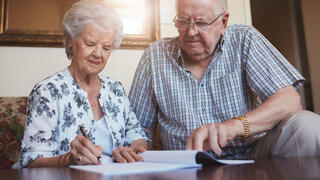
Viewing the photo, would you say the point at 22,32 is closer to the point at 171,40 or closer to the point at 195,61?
the point at 171,40

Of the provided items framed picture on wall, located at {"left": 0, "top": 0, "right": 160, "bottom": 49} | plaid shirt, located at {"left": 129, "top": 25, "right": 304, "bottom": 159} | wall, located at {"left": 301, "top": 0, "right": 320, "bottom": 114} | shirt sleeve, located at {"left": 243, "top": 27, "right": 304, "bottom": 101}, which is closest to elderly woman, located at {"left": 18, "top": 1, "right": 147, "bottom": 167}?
plaid shirt, located at {"left": 129, "top": 25, "right": 304, "bottom": 159}

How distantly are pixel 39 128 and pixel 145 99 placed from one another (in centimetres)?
57

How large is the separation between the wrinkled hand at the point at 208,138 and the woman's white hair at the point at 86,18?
2.21ft

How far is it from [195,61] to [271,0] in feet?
11.3

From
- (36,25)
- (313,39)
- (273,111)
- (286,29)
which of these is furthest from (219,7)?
(286,29)

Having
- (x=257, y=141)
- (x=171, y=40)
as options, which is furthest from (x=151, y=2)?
(x=257, y=141)

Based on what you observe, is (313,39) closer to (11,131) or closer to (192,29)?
(192,29)

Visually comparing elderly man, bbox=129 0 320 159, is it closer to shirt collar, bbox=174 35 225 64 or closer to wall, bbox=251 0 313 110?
shirt collar, bbox=174 35 225 64

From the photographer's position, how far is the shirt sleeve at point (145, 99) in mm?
1534

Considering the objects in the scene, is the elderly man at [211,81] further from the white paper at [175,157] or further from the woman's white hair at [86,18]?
the white paper at [175,157]

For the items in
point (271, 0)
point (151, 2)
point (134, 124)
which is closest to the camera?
point (134, 124)

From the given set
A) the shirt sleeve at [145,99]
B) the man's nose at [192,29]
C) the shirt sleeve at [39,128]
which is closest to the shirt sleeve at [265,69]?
the man's nose at [192,29]

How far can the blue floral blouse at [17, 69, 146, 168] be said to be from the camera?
1.07 meters

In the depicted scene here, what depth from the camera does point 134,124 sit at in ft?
4.72
